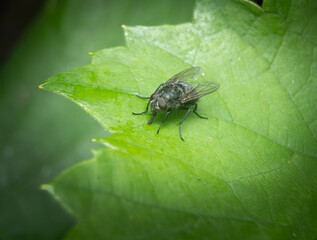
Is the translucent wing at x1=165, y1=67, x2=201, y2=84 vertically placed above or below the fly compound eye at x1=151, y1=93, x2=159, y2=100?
above

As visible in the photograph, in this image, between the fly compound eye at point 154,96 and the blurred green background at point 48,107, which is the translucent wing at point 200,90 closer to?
the fly compound eye at point 154,96

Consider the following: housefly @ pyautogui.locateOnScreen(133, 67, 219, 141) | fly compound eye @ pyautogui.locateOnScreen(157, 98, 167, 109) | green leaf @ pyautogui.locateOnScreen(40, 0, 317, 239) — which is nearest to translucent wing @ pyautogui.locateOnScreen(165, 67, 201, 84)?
housefly @ pyautogui.locateOnScreen(133, 67, 219, 141)

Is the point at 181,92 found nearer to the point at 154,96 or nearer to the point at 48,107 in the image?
the point at 154,96

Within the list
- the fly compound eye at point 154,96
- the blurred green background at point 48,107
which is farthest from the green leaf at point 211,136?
the blurred green background at point 48,107

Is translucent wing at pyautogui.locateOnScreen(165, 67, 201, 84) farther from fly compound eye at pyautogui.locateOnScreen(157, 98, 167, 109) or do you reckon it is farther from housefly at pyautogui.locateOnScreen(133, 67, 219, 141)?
fly compound eye at pyautogui.locateOnScreen(157, 98, 167, 109)

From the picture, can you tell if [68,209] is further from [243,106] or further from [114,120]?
[243,106]
